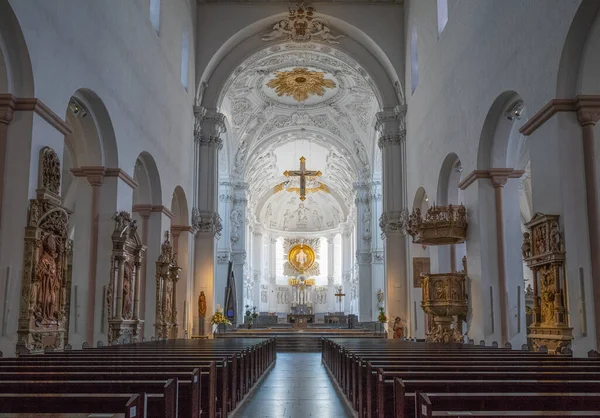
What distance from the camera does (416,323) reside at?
60.8ft

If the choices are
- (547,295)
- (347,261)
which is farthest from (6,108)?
(347,261)

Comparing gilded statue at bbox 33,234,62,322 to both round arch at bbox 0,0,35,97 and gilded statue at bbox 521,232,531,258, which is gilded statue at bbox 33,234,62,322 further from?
gilded statue at bbox 521,232,531,258

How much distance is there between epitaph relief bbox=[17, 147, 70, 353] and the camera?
8.16 m

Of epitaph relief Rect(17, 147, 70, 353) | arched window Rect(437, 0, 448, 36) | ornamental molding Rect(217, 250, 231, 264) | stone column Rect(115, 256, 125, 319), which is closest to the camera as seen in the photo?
epitaph relief Rect(17, 147, 70, 353)

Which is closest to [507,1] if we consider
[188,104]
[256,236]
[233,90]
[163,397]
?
[163,397]

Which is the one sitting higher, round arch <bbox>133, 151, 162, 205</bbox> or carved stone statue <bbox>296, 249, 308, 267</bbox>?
carved stone statue <bbox>296, 249, 308, 267</bbox>

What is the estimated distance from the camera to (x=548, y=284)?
29.3 feet

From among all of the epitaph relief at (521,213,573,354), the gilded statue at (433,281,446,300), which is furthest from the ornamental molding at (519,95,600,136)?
the gilded statue at (433,281,446,300)

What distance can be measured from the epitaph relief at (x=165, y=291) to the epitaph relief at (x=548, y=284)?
29.8 feet

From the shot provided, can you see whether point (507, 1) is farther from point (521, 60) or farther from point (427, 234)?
point (427, 234)

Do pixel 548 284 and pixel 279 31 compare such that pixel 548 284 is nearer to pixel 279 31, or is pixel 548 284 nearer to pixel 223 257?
pixel 279 31

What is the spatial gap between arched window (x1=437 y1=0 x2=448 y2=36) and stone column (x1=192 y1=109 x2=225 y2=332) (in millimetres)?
8114

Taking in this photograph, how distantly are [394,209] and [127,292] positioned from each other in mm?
10322

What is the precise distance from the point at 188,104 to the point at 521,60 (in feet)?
37.6
